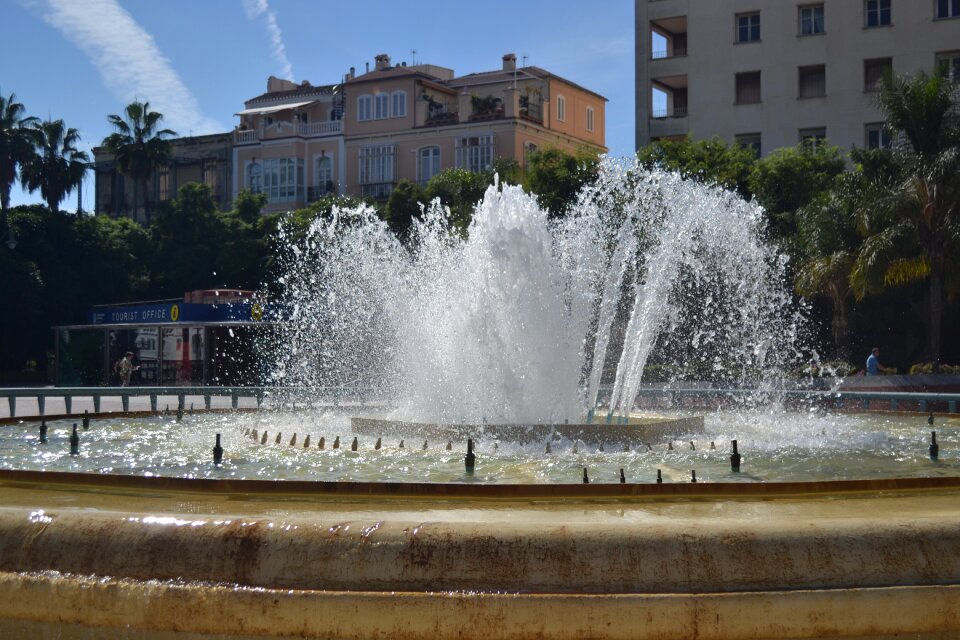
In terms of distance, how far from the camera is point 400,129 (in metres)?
50.1

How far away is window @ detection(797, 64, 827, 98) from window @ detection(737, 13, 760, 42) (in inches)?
86.1

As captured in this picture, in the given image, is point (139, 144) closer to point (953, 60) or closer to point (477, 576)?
point (953, 60)

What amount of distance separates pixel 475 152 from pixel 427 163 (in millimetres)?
2755

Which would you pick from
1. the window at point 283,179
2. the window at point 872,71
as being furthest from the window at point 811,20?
the window at point 283,179

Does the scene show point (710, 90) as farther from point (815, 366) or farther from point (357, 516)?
point (357, 516)

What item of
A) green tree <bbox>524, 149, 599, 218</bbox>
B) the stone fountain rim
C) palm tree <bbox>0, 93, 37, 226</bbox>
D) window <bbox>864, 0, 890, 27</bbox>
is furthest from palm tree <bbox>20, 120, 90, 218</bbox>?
the stone fountain rim

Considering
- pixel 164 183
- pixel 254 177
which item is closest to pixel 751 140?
pixel 254 177

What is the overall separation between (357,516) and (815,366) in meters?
22.1

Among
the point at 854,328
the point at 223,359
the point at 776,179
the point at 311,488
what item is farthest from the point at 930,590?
the point at 223,359

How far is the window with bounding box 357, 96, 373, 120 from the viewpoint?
51.2m

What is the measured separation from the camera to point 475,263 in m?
12.6

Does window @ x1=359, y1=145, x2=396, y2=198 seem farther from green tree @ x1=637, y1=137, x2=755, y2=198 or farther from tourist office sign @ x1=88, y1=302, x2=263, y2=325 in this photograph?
green tree @ x1=637, y1=137, x2=755, y2=198

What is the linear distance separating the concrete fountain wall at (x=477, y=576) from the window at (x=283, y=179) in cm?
4854

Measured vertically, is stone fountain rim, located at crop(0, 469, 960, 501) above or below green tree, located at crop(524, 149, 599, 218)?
below
